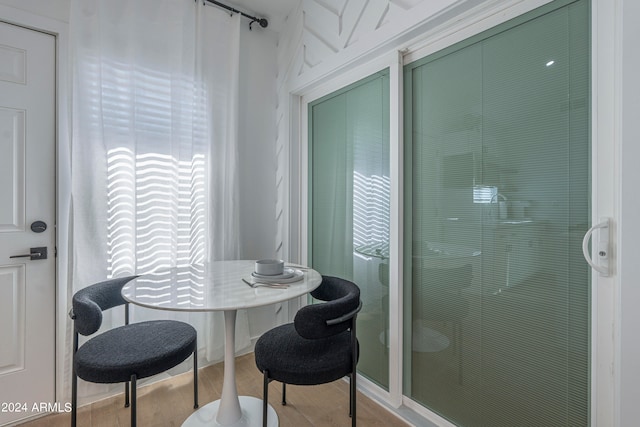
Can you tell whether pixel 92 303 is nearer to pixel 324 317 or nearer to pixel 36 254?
pixel 36 254

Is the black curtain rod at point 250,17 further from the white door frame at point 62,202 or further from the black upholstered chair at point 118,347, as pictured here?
the black upholstered chair at point 118,347

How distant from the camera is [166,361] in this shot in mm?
1406

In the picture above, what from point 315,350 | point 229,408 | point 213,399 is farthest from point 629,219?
point 213,399

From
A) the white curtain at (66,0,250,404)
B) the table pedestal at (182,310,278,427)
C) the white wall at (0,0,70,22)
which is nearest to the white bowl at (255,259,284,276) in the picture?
the table pedestal at (182,310,278,427)

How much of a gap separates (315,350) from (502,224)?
1037 millimetres

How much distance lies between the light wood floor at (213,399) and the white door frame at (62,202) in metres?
0.24

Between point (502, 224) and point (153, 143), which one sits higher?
point (153, 143)

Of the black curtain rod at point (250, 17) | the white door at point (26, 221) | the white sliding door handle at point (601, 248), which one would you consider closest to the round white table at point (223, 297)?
the white door at point (26, 221)

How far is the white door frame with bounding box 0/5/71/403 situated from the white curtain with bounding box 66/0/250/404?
0.08 meters

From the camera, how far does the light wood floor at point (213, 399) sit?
1762mm

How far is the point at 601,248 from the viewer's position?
1107mm

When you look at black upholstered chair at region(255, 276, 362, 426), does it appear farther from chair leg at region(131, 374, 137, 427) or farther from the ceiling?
the ceiling

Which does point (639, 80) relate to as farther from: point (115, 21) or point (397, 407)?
point (115, 21)

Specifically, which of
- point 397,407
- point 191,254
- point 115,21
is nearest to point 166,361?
point 191,254
